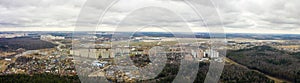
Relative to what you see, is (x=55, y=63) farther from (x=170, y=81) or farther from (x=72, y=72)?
(x=170, y=81)

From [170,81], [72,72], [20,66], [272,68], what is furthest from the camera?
[20,66]

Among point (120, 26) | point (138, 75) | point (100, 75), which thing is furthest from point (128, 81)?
point (120, 26)

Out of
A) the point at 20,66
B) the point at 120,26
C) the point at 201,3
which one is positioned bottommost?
the point at 20,66

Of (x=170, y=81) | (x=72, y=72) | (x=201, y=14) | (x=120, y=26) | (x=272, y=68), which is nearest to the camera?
(x=120, y=26)

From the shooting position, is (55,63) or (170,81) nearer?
(170,81)

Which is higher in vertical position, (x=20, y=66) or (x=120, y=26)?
(x=120, y=26)

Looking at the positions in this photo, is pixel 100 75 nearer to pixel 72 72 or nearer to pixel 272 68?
pixel 72 72

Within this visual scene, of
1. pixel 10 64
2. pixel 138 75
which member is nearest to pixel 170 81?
pixel 138 75

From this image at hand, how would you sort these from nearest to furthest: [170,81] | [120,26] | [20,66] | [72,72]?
[120,26], [170,81], [72,72], [20,66]

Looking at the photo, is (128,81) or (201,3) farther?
(128,81)
